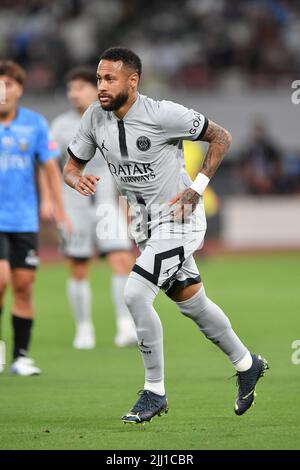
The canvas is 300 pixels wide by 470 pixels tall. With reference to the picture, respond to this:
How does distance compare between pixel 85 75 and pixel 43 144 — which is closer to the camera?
pixel 43 144

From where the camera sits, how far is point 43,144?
9.24 meters

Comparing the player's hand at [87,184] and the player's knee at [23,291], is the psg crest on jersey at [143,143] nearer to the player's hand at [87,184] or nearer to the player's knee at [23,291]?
the player's hand at [87,184]

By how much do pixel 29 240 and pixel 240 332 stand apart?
3.30m

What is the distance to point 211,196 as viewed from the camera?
2158cm

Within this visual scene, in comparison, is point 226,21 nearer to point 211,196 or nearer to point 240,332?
point 211,196

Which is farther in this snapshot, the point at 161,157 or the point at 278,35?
the point at 278,35

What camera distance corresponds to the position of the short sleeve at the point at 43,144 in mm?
9211

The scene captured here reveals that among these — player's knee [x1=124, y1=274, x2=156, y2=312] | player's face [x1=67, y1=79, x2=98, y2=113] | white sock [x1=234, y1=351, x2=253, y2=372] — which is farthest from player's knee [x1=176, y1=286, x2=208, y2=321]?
player's face [x1=67, y1=79, x2=98, y2=113]

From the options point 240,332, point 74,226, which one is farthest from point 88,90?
point 240,332

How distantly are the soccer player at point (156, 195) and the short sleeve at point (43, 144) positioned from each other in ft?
6.79

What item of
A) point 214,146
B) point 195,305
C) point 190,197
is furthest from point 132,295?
point 214,146

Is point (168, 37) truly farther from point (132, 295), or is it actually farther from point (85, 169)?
point (132, 295)

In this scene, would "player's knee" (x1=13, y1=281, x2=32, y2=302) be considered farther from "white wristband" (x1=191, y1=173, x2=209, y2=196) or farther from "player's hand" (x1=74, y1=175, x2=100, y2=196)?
"white wristband" (x1=191, y1=173, x2=209, y2=196)

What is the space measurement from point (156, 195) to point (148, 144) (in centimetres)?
33
